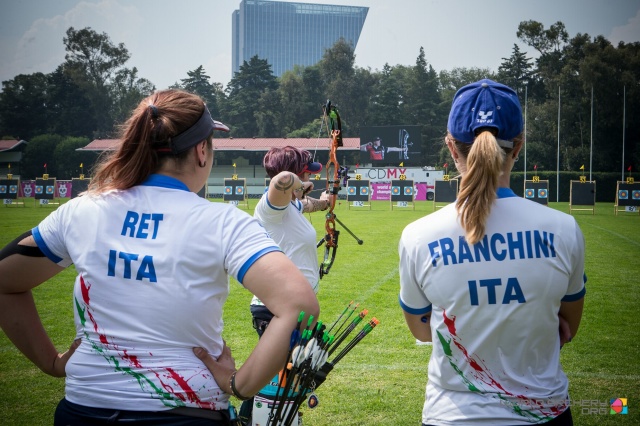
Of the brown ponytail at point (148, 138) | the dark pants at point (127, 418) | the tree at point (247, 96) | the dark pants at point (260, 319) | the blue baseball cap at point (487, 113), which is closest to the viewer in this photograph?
the dark pants at point (127, 418)

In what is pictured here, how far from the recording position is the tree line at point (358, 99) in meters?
45.9

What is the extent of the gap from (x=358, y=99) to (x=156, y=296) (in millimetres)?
65198

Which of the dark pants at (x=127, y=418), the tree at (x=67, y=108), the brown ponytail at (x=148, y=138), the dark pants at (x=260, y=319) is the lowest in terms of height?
the dark pants at (x=260, y=319)

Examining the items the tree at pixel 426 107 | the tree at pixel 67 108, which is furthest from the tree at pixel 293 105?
the tree at pixel 67 108

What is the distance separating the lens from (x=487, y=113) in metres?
1.86

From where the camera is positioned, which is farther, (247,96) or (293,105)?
(247,96)

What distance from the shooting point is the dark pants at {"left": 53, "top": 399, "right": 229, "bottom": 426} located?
1.55 meters

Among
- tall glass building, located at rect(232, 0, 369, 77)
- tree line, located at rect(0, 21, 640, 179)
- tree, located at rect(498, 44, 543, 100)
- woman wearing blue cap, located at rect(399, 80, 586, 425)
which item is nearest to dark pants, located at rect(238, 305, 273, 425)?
woman wearing blue cap, located at rect(399, 80, 586, 425)

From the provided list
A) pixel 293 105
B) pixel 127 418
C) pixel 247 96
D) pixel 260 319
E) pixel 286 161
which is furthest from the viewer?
pixel 247 96

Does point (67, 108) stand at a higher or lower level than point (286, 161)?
higher

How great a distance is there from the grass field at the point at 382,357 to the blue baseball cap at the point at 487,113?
119 inches

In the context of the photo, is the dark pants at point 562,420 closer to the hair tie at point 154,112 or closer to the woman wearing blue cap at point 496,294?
the woman wearing blue cap at point 496,294

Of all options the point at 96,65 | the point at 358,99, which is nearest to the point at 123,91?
the point at 96,65

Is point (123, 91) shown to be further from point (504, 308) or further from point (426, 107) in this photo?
point (504, 308)
